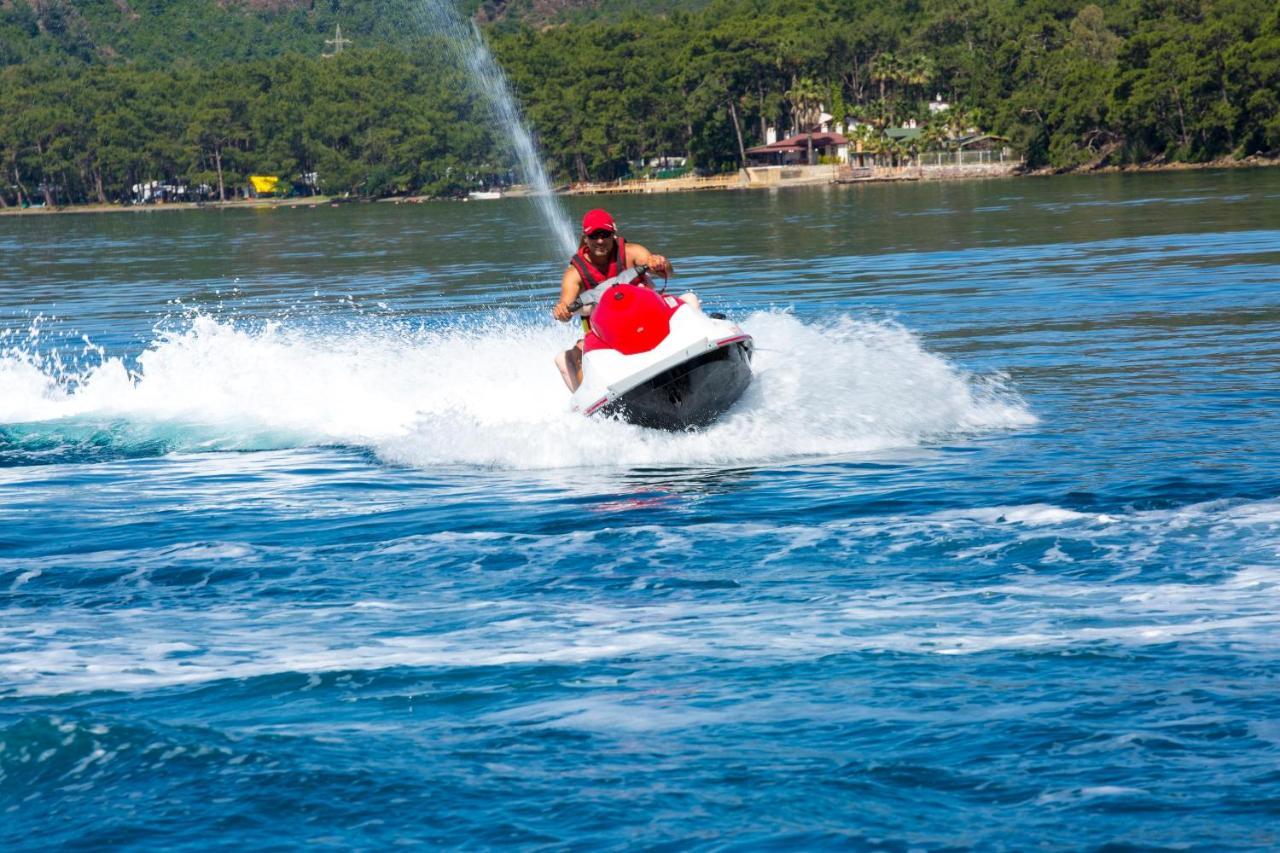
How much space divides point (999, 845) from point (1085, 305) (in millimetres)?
17674

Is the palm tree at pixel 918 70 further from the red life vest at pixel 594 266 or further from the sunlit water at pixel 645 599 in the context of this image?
the red life vest at pixel 594 266

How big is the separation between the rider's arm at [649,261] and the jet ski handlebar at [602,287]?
8cm

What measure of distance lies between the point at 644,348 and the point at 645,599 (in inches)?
159

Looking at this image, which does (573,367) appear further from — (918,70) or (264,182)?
(264,182)

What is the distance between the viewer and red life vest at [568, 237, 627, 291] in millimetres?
12305

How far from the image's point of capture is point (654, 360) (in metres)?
11.4

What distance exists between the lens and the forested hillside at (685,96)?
98375 millimetres

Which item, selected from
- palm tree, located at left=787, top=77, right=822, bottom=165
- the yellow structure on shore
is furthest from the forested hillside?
the yellow structure on shore

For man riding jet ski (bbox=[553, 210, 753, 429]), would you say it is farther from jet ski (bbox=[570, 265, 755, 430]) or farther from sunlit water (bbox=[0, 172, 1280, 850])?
sunlit water (bbox=[0, 172, 1280, 850])

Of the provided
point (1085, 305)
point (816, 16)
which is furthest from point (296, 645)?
point (816, 16)

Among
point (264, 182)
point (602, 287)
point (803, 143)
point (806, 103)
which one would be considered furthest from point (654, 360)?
point (264, 182)

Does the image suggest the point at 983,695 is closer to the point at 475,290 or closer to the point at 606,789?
the point at 606,789

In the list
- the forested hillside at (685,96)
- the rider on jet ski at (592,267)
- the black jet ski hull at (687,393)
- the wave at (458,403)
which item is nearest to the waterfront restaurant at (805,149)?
the forested hillside at (685,96)

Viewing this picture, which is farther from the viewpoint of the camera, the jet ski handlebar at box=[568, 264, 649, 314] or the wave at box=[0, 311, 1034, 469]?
the jet ski handlebar at box=[568, 264, 649, 314]
